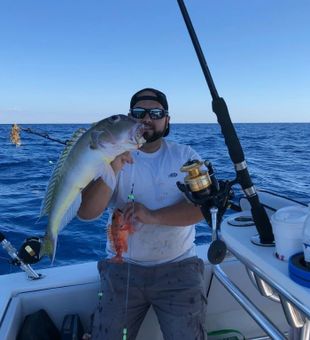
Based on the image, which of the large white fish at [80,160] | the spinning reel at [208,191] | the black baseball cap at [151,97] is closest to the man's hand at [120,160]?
the large white fish at [80,160]

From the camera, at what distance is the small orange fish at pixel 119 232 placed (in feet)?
8.84

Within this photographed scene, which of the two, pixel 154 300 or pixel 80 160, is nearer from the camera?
pixel 80 160

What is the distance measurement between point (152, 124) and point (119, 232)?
821 mm

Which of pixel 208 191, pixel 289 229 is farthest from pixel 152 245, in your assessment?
pixel 289 229

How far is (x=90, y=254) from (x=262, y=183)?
5898mm

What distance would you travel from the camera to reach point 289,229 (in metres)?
1.57

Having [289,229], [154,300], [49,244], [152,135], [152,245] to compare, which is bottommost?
[154,300]

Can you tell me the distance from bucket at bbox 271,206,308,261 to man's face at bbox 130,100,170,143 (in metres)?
1.52

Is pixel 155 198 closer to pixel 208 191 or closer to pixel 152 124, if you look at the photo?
pixel 152 124

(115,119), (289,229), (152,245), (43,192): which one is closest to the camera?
(289,229)

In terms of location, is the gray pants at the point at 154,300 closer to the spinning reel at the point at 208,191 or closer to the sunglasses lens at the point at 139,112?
the spinning reel at the point at 208,191

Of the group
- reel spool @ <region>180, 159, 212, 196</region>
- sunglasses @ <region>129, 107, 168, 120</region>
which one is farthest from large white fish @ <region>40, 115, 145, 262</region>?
sunglasses @ <region>129, 107, 168, 120</region>

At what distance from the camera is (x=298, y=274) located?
4.86 ft

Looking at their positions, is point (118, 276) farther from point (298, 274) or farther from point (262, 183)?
point (262, 183)
